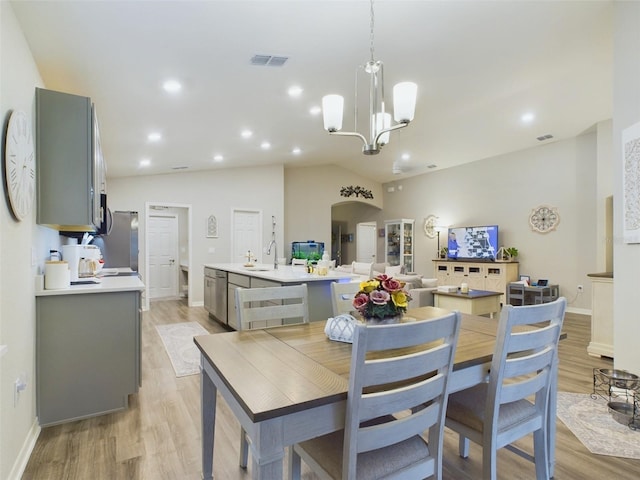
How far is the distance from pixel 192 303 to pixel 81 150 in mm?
5334

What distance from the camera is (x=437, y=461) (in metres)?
1.29

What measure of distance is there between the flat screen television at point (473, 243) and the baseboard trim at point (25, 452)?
24.5 ft

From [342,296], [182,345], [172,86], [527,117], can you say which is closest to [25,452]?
[342,296]

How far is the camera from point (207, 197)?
7.48m

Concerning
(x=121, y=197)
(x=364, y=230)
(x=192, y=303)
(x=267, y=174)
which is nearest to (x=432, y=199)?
A: (x=364, y=230)

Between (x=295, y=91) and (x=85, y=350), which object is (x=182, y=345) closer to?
(x=85, y=350)

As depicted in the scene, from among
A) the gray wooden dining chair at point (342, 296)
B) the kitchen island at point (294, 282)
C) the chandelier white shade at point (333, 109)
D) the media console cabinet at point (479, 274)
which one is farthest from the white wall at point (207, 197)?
the gray wooden dining chair at point (342, 296)

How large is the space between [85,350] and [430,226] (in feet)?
26.4

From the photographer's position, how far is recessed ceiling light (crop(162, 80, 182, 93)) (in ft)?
10.2

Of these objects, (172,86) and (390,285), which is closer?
(390,285)

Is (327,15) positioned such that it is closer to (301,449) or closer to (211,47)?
(211,47)

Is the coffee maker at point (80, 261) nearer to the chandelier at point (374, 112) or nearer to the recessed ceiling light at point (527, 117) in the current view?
the chandelier at point (374, 112)

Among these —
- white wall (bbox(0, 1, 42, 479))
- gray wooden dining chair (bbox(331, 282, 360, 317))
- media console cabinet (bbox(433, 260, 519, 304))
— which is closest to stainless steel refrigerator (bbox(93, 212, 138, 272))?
white wall (bbox(0, 1, 42, 479))

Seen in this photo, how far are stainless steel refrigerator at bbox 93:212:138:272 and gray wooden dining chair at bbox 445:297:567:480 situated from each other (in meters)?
5.60
